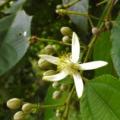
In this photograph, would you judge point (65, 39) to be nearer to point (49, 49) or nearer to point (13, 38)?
point (49, 49)

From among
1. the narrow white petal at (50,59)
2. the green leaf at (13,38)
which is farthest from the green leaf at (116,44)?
the green leaf at (13,38)

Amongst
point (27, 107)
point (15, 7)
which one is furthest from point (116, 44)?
point (15, 7)

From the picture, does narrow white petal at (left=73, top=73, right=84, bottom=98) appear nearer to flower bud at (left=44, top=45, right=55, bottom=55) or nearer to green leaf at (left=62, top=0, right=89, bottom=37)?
flower bud at (left=44, top=45, right=55, bottom=55)

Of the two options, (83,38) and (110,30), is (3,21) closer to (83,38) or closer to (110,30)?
(83,38)

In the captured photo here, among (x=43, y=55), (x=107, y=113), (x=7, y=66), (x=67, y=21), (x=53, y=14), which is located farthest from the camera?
(x=53, y=14)

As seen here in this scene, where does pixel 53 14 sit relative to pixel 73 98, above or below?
below

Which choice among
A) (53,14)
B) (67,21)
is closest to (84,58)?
(67,21)

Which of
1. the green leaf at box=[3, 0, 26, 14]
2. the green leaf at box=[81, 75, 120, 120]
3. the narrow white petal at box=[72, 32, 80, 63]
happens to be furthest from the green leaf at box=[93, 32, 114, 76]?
the green leaf at box=[3, 0, 26, 14]
